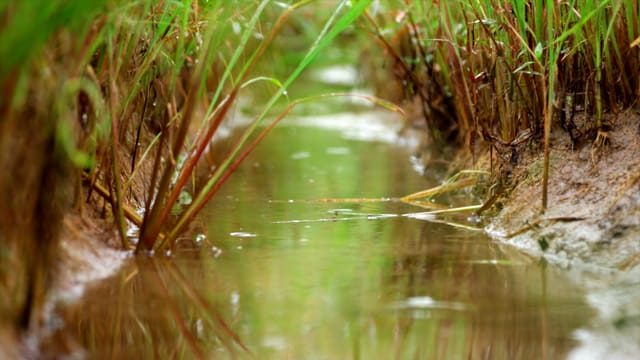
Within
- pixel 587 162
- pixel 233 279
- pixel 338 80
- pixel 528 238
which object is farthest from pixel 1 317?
pixel 338 80

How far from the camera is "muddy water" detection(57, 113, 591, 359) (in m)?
2.17

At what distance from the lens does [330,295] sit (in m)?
2.55

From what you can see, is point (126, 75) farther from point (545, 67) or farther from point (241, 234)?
point (545, 67)

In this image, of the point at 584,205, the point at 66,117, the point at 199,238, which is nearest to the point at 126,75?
the point at 199,238

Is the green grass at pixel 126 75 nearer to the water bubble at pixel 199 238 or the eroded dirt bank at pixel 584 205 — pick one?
the water bubble at pixel 199 238

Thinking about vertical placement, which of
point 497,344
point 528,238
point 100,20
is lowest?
point 497,344

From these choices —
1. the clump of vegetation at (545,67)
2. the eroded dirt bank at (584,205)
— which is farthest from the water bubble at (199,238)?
the clump of vegetation at (545,67)

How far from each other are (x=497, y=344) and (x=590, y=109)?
138 cm

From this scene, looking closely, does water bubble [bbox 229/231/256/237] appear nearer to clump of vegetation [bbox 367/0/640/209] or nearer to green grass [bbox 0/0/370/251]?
green grass [bbox 0/0/370/251]

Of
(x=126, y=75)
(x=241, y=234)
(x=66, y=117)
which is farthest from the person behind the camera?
(x=241, y=234)

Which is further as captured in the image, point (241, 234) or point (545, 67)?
point (241, 234)

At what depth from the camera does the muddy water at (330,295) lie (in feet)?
7.13

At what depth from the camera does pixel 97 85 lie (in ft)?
8.31

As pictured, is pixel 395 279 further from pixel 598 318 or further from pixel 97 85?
pixel 97 85
